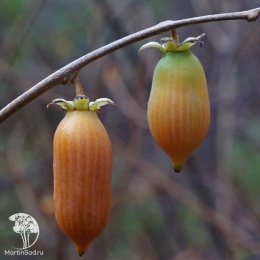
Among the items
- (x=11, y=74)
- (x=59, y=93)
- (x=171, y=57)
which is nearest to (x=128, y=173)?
(x=59, y=93)

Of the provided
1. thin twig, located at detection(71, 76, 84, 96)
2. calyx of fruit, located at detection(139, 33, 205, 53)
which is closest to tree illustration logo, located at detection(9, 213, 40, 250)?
thin twig, located at detection(71, 76, 84, 96)

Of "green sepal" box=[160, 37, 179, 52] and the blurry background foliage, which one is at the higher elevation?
"green sepal" box=[160, 37, 179, 52]

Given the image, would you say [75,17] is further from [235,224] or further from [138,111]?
[235,224]

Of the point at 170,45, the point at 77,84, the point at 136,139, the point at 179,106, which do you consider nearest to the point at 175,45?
the point at 170,45

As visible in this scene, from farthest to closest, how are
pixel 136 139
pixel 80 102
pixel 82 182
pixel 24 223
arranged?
pixel 136 139
pixel 24 223
pixel 80 102
pixel 82 182

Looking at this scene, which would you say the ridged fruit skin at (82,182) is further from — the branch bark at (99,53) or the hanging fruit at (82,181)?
the branch bark at (99,53)

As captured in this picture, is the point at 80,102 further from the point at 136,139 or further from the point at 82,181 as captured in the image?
the point at 136,139

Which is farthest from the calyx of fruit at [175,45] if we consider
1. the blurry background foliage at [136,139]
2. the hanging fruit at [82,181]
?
the blurry background foliage at [136,139]

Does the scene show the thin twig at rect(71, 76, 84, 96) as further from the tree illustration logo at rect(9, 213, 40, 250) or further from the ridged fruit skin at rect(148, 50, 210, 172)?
the tree illustration logo at rect(9, 213, 40, 250)
